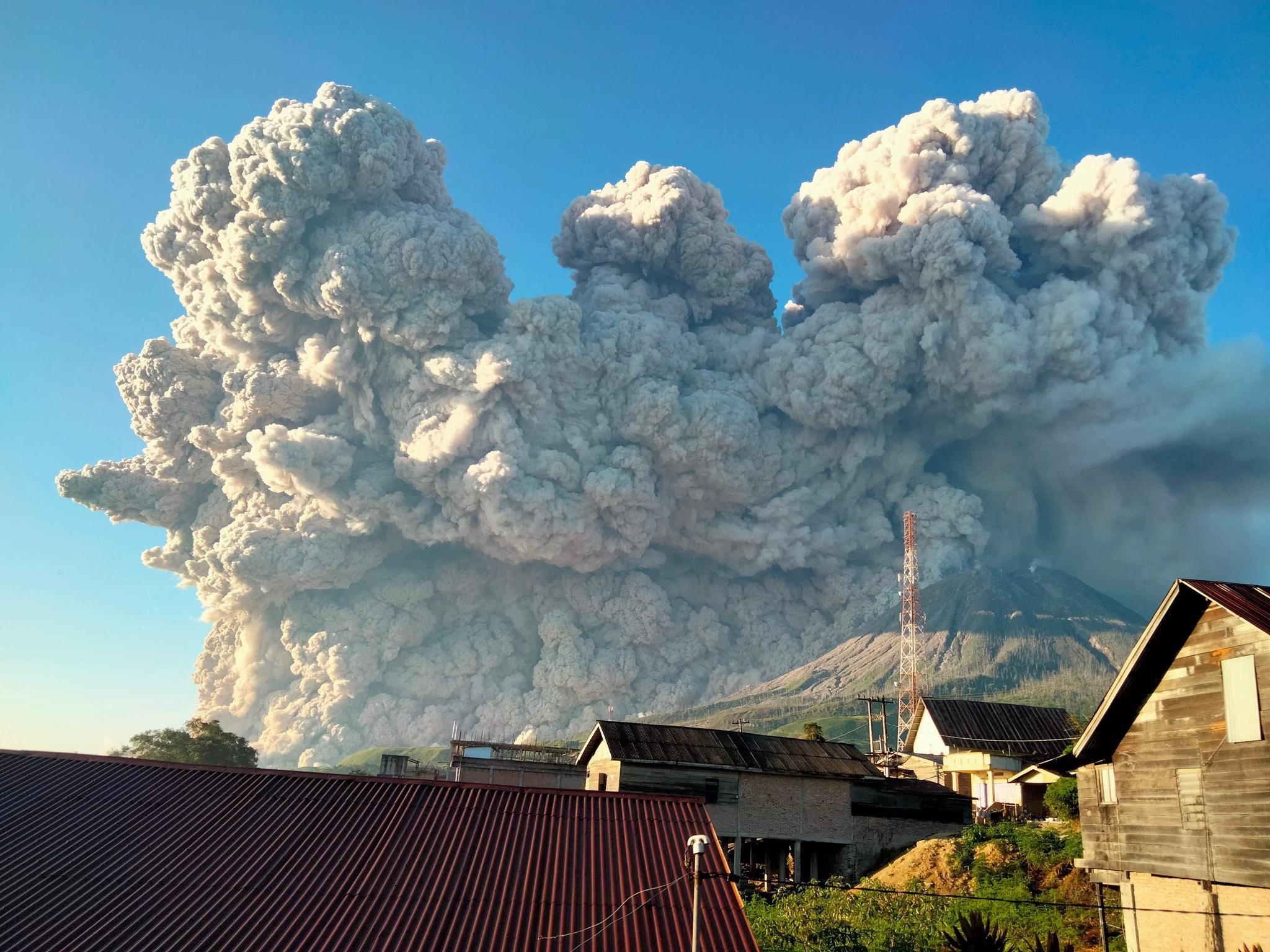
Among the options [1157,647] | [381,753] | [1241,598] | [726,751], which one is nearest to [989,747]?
[726,751]

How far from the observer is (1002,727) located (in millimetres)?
41469

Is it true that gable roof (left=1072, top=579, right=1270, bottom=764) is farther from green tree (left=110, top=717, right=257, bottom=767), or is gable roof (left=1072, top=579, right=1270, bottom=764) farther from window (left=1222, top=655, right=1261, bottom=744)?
green tree (left=110, top=717, right=257, bottom=767)

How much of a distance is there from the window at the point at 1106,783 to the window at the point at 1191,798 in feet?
4.94

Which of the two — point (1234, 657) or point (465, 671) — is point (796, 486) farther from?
point (1234, 657)

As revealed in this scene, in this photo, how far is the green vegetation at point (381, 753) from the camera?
7769 cm

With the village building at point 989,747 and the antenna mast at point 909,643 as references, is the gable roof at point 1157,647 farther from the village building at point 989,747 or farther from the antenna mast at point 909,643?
the antenna mast at point 909,643

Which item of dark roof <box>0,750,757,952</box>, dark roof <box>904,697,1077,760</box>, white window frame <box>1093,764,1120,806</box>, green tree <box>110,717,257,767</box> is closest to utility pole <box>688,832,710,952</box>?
dark roof <box>0,750,757,952</box>

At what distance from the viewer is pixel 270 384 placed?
9019cm

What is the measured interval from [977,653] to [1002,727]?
5767cm

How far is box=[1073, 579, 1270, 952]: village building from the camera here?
46.0 feet

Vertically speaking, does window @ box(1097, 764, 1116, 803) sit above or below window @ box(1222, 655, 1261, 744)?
below

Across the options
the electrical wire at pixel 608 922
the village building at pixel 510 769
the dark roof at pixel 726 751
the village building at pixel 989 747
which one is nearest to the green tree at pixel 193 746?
the village building at pixel 510 769

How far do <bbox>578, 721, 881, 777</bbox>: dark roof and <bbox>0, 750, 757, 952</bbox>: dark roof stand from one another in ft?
54.6

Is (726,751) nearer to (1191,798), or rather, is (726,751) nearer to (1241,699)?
(1191,798)
